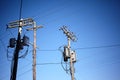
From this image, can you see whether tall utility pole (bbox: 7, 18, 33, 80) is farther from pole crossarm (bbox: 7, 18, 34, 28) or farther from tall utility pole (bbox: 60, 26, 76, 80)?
tall utility pole (bbox: 60, 26, 76, 80)

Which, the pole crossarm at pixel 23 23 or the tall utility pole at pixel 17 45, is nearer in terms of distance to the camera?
the tall utility pole at pixel 17 45

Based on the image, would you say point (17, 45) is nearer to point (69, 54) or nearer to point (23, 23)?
point (23, 23)

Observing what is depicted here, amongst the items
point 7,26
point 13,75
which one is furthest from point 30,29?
point 13,75

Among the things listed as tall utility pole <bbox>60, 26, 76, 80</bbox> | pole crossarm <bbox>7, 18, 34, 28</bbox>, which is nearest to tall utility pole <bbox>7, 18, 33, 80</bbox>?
pole crossarm <bbox>7, 18, 34, 28</bbox>

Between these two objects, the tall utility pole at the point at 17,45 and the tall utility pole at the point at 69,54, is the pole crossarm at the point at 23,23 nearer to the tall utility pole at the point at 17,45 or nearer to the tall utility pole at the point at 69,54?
the tall utility pole at the point at 17,45

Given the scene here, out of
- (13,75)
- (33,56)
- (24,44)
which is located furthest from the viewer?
(33,56)

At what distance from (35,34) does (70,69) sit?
177 inches

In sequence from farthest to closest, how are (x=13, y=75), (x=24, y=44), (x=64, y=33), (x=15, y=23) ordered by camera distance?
(x=64, y=33), (x=15, y=23), (x=24, y=44), (x=13, y=75)

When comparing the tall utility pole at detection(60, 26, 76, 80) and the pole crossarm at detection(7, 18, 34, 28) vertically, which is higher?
the pole crossarm at detection(7, 18, 34, 28)

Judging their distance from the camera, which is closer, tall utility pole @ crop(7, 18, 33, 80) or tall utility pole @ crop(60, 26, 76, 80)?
tall utility pole @ crop(7, 18, 33, 80)

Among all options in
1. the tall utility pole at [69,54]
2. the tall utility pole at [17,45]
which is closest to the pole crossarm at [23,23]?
the tall utility pole at [17,45]

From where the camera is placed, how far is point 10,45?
A: 13.0 m

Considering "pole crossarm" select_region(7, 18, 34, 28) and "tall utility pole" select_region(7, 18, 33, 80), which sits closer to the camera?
"tall utility pole" select_region(7, 18, 33, 80)

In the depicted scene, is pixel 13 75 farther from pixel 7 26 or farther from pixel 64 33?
pixel 64 33
